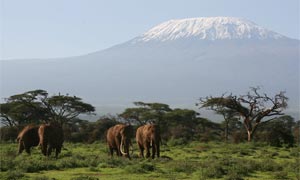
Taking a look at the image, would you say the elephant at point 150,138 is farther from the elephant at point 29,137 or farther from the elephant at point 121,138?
the elephant at point 29,137

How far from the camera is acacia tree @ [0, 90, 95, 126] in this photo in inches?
2082

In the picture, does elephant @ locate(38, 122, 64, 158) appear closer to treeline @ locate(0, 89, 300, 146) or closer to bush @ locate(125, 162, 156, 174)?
bush @ locate(125, 162, 156, 174)

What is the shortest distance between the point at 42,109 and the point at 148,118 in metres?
12.1

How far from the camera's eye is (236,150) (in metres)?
28.3

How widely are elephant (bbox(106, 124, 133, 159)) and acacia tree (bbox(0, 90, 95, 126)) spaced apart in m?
28.3

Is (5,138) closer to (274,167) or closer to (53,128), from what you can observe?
(53,128)

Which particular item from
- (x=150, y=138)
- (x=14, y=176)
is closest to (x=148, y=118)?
(x=150, y=138)

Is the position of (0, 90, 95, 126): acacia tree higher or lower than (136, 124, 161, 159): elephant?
higher

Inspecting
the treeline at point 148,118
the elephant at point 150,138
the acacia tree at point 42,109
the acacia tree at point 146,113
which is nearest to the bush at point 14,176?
the elephant at point 150,138

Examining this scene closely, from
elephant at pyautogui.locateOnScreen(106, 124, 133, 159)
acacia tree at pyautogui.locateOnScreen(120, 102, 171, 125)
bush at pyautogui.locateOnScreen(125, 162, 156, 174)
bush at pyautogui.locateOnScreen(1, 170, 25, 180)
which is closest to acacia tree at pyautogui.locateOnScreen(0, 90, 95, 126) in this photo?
acacia tree at pyautogui.locateOnScreen(120, 102, 171, 125)

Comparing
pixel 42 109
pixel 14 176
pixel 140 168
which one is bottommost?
pixel 14 176

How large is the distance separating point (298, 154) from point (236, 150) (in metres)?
3.51

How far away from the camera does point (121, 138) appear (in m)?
23.2

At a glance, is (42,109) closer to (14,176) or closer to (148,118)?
(148,118)
